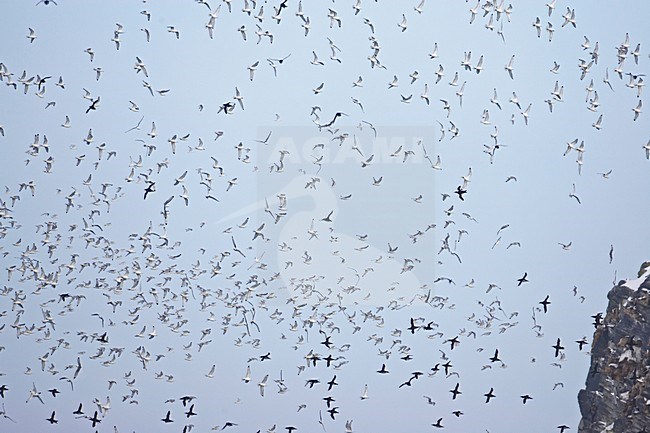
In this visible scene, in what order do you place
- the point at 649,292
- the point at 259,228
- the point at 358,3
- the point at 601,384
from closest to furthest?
the point at 358,3, the point at 259,228, the point at 649,292, the point at 601,384

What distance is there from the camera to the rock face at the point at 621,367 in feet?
135

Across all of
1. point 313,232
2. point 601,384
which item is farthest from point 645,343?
point 313,232

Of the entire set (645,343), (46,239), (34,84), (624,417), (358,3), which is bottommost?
(624,417)

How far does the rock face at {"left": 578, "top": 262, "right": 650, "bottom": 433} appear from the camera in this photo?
41062mm

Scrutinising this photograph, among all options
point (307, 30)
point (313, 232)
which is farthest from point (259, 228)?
point (307, 30)

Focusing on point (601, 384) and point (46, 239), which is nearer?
point (46, 239)

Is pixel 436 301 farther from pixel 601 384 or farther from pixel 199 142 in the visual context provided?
pixel 199 142

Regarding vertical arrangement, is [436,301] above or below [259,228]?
below

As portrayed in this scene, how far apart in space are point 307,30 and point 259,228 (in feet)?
35.5

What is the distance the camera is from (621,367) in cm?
4391

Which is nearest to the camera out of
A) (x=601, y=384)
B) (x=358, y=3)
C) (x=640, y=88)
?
(x=358, y=3)

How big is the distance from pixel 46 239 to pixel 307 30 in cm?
1902

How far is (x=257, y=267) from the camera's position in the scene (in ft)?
147

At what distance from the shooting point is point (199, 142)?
40781mm
